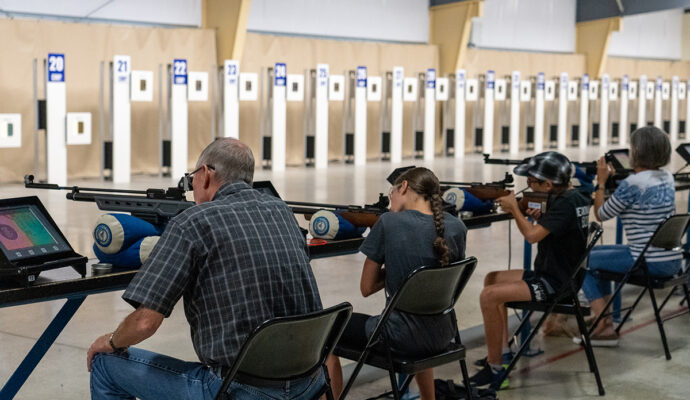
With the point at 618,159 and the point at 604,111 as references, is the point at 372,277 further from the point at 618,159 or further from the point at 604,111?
the point at 604,111

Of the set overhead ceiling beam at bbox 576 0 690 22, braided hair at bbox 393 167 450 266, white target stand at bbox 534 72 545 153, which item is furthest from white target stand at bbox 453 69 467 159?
braided hair at bbox 393 167 450 266

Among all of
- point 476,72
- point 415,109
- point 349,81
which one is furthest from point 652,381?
point 476,72

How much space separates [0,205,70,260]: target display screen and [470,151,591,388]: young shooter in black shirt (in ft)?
6.13

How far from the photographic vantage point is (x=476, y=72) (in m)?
17.2

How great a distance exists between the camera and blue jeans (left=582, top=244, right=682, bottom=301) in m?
4.32

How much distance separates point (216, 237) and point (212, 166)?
257 millimetres

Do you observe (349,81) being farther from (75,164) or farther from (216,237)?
(216,237)

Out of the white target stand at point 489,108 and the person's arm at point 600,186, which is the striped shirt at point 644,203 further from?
the white target stand at point 489,108

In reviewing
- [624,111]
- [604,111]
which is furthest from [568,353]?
[624,111]

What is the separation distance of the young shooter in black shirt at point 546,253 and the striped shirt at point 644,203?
66 cm

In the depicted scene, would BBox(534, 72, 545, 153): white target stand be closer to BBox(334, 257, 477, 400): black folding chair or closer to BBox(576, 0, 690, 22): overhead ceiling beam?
BBox(576, 0, 690, 22): overhead ceiling beam

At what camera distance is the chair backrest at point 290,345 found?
211 centimetres

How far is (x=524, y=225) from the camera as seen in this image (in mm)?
3846

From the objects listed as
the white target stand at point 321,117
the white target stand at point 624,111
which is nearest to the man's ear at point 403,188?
the white target stand at point 321,117
